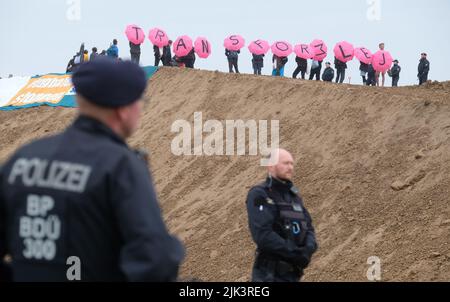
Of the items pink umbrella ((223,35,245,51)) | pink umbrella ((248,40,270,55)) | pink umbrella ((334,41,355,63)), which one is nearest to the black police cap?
pink umbrella ((334,41,355,63))

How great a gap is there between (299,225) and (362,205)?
817 cm

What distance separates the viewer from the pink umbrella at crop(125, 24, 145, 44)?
26969 millimetres

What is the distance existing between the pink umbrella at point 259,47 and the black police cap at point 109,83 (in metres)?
22.8

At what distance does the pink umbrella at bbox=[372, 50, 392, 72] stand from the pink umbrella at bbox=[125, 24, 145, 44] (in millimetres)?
7904

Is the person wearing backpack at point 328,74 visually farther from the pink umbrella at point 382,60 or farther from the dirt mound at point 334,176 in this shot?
the dirt mound at point 334,176

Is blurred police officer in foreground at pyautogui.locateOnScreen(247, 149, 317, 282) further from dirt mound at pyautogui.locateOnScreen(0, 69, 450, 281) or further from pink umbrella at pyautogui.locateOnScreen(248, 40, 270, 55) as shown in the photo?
pink umbrella at pyautogui.locateOnScreen(248, 40, 270, 55)

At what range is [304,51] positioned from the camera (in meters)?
24.7

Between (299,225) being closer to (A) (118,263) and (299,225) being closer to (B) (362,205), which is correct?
(A) (118,263)

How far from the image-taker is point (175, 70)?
27203mm

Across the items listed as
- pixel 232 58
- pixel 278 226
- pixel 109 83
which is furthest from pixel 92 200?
pixel 232 58

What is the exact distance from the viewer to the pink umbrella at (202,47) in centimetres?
2723

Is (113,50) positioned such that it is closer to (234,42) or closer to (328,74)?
(234,42)

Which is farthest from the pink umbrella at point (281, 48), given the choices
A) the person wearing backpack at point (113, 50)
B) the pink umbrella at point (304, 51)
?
the person wearing backpack at point (113, 50)

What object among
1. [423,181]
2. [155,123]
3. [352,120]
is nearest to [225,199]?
[352,120]
